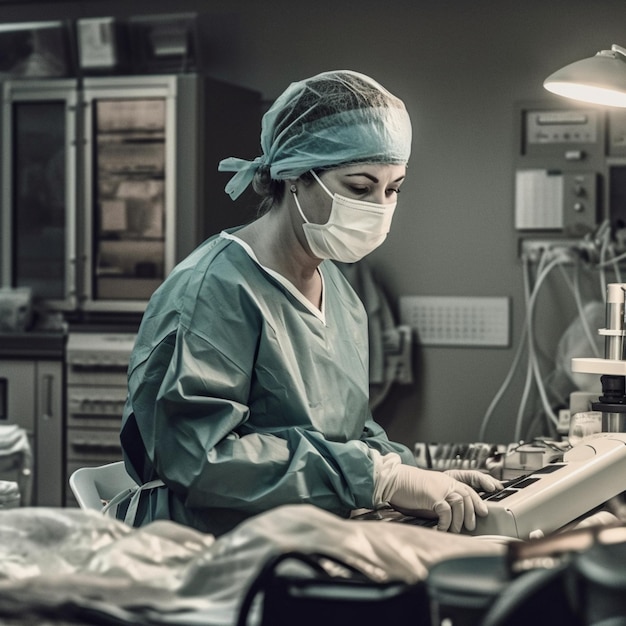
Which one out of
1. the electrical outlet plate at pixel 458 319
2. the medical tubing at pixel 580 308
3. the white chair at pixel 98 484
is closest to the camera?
the white chair at pixel 98 484

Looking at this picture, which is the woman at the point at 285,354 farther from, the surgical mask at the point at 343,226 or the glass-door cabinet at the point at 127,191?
the glass-door cabinet at the point at 127,191

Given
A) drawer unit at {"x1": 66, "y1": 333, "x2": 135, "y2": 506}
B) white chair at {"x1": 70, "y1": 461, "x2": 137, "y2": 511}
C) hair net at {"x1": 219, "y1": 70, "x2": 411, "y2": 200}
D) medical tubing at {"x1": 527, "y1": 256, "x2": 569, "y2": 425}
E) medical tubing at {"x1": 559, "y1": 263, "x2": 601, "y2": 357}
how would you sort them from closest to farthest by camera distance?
hair net at {"x1": 219, "y1": 70, "x2": 411, "y2": 200}
white chair at {"x1": 70, "y1": 461, "x2": 137, "y2": 511}
medical tubing at {"x1": 559, "y1": 263, "x2": 601, "y2": 357}
medical tubing at {"x1": 527, "y1": 256, "x2": 569, "y2": 425}
drawer unit at {"x1": 66, "y1": 333, "x2": 135, "y2": 506}

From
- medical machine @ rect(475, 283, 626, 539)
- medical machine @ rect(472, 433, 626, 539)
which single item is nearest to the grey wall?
medical machine @ rect(475, 283, 626, 539)

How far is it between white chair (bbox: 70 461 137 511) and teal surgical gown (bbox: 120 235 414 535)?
0.19 meters

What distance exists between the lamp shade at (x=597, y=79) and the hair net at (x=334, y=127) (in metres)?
0.65

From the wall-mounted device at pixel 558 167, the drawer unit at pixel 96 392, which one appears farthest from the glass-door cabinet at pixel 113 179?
the wall-mounted device at pixel 558 167

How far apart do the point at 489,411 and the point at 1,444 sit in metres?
2.17

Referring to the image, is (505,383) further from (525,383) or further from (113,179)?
(113,179)

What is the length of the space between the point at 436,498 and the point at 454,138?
3.22m

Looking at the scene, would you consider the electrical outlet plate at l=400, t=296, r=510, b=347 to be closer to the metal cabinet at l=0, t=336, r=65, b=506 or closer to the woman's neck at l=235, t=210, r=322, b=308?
the metal cabinet at l=0, t=336, r=65, b=506

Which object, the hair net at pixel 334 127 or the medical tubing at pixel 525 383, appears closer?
the hair net at pixel 334 127

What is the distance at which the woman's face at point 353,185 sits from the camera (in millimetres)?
1886

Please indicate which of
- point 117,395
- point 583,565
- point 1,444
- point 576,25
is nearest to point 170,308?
point 583,565

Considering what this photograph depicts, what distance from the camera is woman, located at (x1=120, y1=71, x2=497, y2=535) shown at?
162 cm
